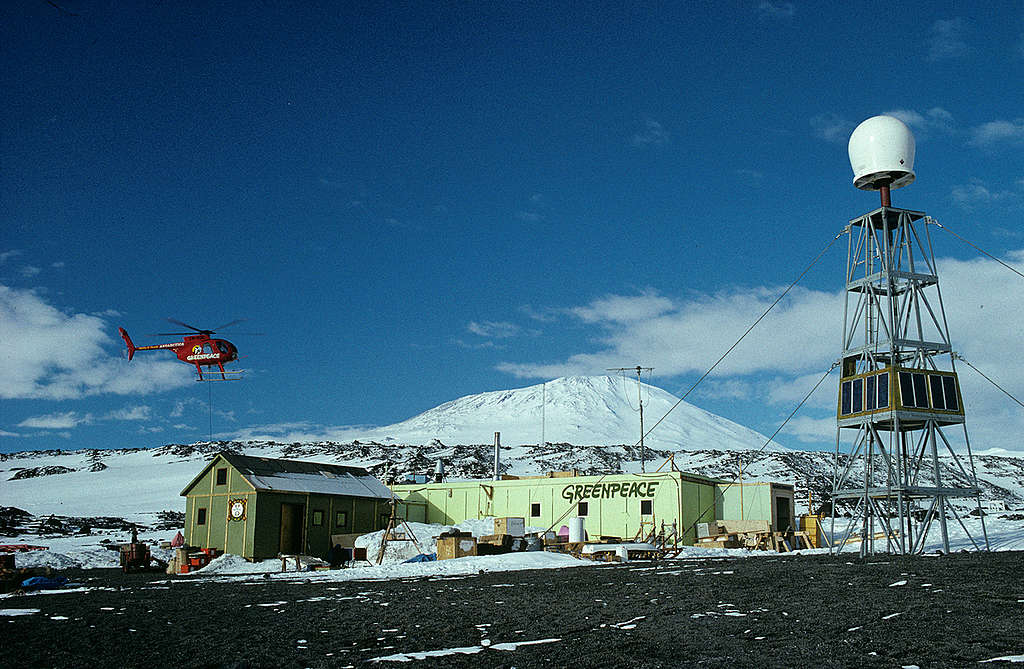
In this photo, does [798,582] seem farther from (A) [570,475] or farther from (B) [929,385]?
(A) [570,475]

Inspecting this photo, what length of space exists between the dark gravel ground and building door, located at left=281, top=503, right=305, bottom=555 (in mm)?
21066

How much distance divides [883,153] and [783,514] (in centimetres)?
2285

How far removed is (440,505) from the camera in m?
49.8

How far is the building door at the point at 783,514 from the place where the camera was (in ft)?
152

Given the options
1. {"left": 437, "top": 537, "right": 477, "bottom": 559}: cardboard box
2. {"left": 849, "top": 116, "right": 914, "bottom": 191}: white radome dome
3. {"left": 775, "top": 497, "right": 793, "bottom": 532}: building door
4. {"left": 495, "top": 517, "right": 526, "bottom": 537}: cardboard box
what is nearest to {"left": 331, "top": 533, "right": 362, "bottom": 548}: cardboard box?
{"left": 495, "top": 517, "right": 526, "bottom": 537}: cardboard box

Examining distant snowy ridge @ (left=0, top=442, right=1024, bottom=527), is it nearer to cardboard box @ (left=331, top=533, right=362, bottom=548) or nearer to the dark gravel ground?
cardboard box @ (left=331, top=533, right=362, bottom=548)

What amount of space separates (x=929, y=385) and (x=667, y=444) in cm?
13123

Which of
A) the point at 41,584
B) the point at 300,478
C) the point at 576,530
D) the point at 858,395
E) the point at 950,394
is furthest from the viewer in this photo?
the point at 300,478

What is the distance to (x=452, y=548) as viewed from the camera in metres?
32.7

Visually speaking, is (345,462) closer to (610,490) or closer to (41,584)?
(610,490)

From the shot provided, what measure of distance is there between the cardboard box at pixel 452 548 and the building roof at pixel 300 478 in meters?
11.4

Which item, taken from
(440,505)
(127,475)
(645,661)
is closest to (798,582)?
(645,661)

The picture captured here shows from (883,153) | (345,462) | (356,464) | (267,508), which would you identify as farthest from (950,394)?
(345,462)

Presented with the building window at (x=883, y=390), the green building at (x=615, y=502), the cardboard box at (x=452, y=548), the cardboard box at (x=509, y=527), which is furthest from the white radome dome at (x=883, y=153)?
the cardboard box at (x=509, y=527)
